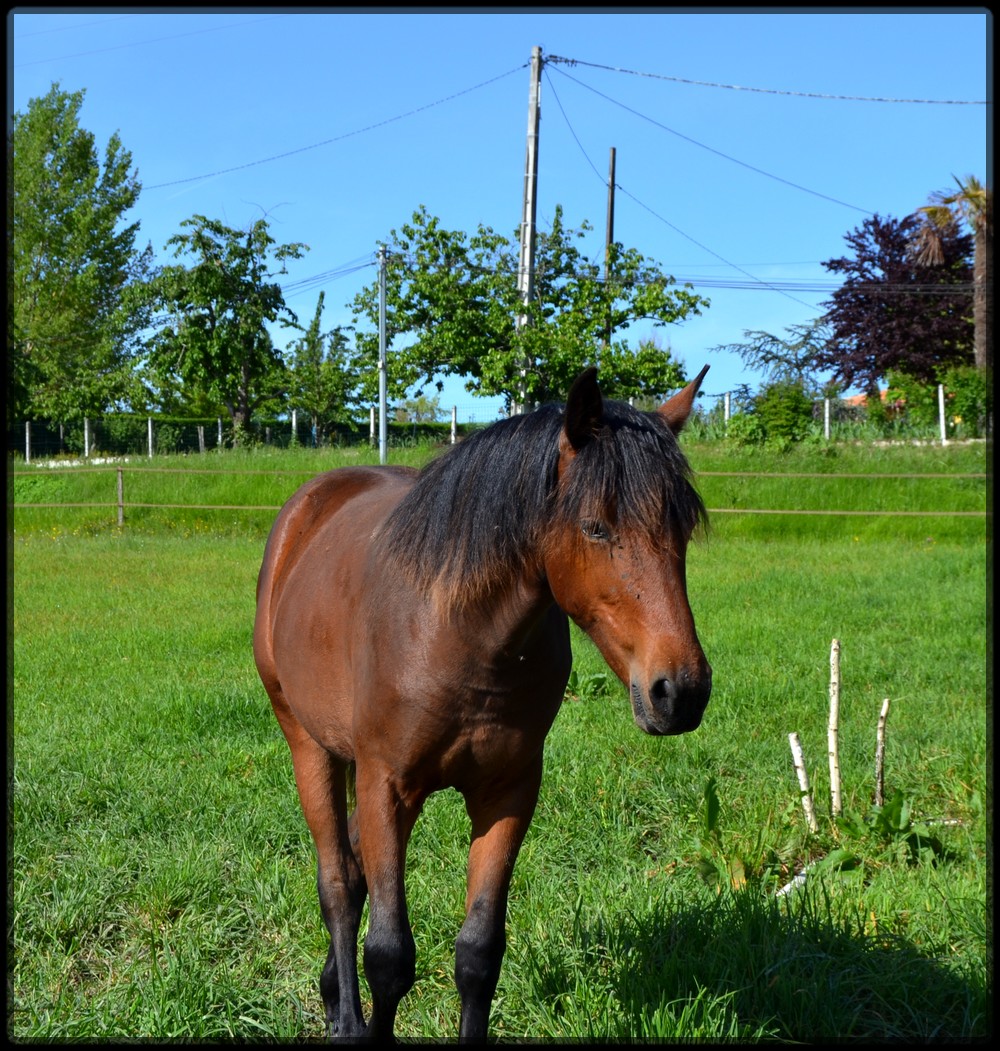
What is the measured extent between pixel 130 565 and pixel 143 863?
10.4 meters

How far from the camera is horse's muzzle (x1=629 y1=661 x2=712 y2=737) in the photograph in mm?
2049

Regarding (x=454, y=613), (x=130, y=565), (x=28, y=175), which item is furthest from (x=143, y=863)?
(x=28, y=175)

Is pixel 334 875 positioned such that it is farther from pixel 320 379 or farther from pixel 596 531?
pixel 320 379

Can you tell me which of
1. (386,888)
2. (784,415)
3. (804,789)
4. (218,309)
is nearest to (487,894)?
(386,888)

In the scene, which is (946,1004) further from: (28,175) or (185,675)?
(28,175)

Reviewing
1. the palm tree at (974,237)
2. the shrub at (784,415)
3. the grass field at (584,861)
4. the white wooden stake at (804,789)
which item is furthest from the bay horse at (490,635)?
the palm tree at (974,237)

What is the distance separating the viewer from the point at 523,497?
2463 millimetres

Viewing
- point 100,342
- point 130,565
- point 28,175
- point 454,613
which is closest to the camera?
point 454,613

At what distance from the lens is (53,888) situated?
3.63 metres

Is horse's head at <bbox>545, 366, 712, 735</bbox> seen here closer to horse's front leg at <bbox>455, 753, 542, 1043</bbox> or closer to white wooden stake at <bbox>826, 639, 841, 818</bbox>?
horse's front leg at <bbox>455, 753, 542, 1043</bbox>

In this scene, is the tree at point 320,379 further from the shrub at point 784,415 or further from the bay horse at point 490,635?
the bay horse at point 490,635

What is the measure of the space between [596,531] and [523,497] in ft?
0.95

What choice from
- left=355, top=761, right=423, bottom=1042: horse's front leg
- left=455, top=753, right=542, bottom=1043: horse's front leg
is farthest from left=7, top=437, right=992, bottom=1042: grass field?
left=355, top=761, right=423, bottom=1042: horse's front leg

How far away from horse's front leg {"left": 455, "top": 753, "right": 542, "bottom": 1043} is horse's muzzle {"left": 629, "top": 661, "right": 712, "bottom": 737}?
2.43 ft
